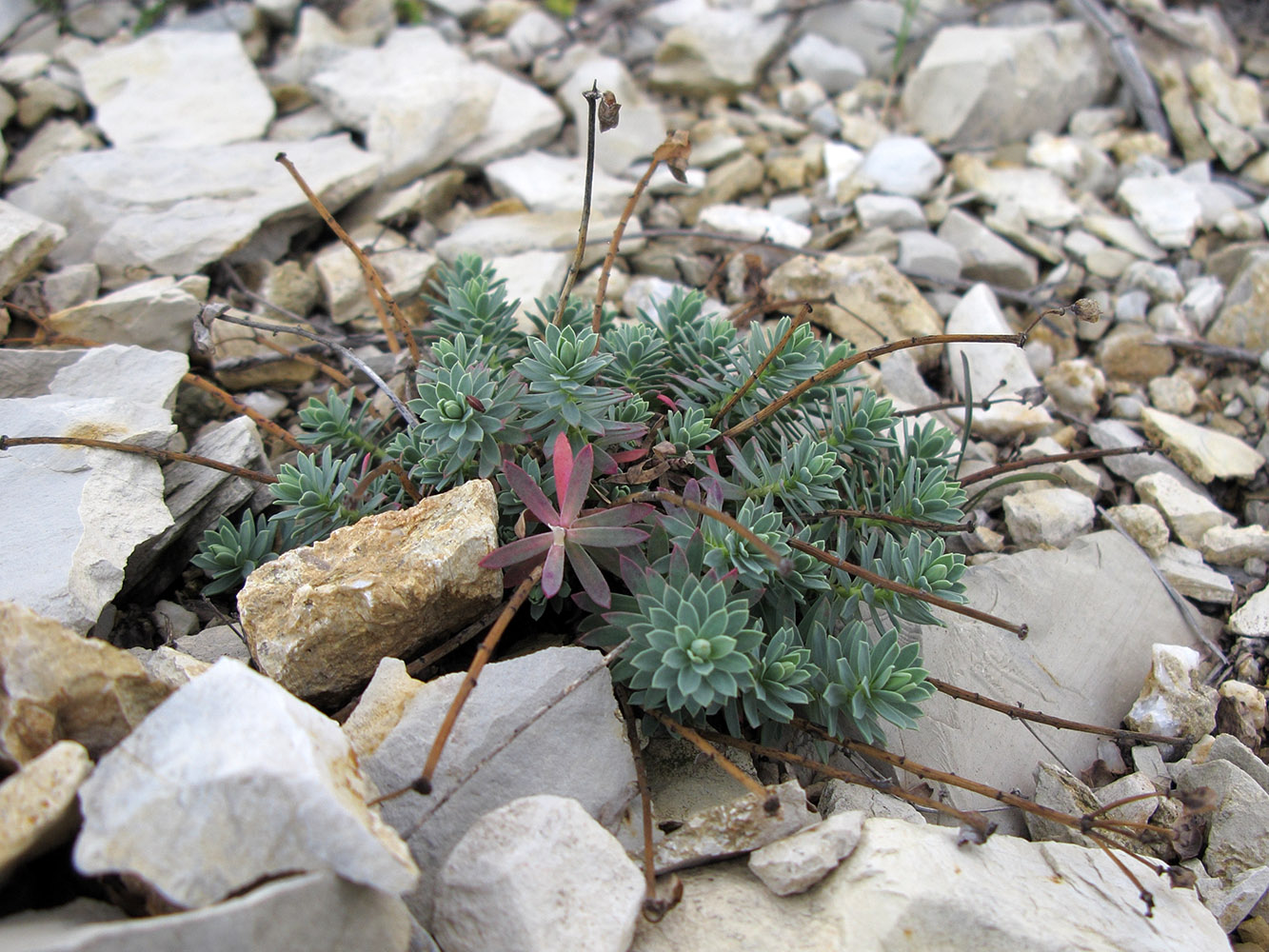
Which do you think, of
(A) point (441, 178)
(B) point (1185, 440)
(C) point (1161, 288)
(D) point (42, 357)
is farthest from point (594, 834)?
(C) point (1161, 288)

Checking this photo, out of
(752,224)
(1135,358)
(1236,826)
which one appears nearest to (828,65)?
(752,224)

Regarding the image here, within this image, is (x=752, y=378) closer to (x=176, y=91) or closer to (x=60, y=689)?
(x=60, y=689)

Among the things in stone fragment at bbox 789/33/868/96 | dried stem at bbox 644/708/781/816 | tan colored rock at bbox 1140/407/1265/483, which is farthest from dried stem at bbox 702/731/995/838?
stone fragment at bbox 789/33/868/96

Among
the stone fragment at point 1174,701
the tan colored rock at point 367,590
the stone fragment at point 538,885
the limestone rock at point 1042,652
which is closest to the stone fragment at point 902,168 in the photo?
the limestone rock at point 1042,652

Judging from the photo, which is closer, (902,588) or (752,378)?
(902,588)

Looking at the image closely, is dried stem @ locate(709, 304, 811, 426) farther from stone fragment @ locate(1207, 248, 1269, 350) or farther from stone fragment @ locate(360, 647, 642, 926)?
stone fragment @ locate(1207, 248, 1269, 350)

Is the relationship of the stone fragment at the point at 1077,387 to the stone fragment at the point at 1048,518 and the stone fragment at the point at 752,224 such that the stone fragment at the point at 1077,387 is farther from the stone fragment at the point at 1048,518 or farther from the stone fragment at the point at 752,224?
the stone fragment at the point at 752,224
